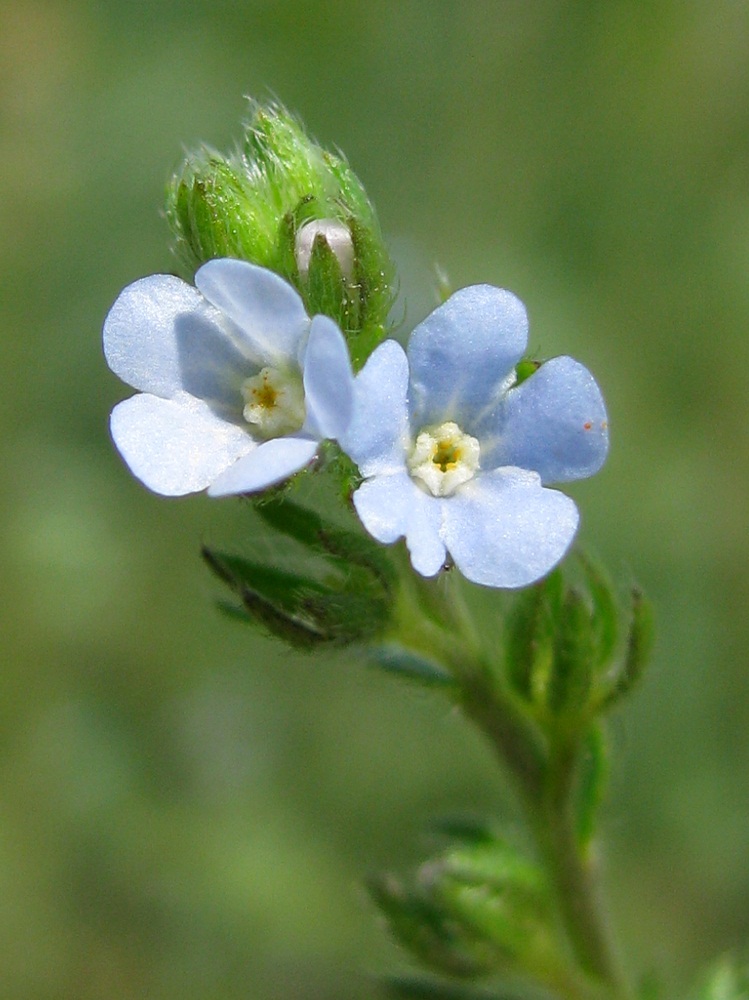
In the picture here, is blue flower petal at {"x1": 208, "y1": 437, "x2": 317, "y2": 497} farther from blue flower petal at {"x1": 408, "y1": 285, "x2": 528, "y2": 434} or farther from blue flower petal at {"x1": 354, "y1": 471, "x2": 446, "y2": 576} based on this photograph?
blue flower petal at {"x1": 408, "y1": 285, "x2": 528, "y2": 434}

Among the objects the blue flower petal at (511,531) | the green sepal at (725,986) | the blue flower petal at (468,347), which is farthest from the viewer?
the green sepal at (725,986)

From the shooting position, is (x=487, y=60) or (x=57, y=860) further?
(x=487, y=60)

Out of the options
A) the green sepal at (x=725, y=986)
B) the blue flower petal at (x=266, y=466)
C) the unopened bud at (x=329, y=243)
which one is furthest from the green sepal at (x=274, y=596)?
the green sepal at (x=725, y=986)

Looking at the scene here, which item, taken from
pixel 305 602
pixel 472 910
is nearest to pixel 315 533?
pixel 305 602

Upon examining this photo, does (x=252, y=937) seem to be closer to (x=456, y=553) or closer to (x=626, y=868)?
(x=626, y=868)

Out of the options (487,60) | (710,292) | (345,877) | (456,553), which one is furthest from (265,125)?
(487,60)

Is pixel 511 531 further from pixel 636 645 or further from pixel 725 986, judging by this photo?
pixel 725 986

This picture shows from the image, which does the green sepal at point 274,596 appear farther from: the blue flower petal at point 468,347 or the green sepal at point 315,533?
the blue flower petal at point 468,347
